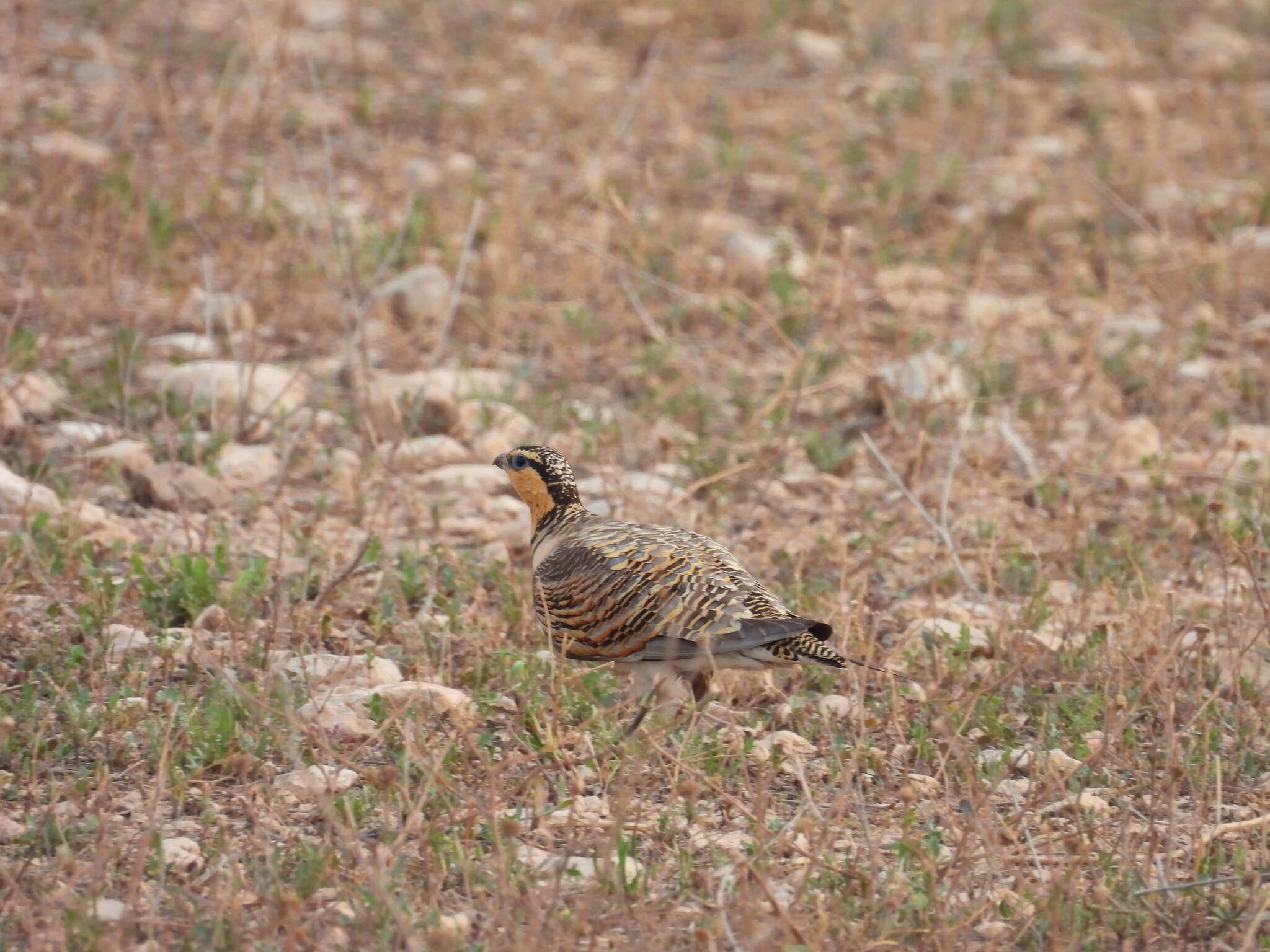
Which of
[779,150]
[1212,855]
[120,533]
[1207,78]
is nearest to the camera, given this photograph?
[1212,855]

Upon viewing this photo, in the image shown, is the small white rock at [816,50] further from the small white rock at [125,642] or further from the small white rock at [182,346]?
the small white rock at [125,642]

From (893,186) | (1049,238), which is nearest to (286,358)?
(893,186)

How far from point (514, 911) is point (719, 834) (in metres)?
0.66

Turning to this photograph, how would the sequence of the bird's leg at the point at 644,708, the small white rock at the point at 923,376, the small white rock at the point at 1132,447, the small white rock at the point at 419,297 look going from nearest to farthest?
the bird's leg at the point at 644,708
the small white rock at the point at 1132,447
the small white rock at the point at 923,376
the small white rock at the point at 419,297

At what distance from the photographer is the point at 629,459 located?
6.14 metres

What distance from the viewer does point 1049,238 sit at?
8.28 meters

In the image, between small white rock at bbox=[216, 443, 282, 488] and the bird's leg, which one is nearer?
the bird's leg

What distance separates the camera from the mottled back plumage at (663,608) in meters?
3.91

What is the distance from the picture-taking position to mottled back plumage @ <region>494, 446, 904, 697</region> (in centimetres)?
391

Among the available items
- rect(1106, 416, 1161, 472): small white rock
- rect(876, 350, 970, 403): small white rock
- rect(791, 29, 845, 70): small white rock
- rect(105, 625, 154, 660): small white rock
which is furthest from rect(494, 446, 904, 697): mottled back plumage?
rect(791, 29, 845, 70): small white rock

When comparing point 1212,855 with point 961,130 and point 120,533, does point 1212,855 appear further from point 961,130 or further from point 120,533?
point 961,130

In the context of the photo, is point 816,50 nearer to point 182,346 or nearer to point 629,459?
point 629,459

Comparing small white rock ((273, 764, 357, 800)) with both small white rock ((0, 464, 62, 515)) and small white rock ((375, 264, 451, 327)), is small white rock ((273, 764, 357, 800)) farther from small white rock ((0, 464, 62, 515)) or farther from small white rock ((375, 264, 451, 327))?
small white rock ((375, 264, 451, 327))

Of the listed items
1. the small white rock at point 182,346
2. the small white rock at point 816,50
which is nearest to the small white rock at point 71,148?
the small white rock at point 182,346
